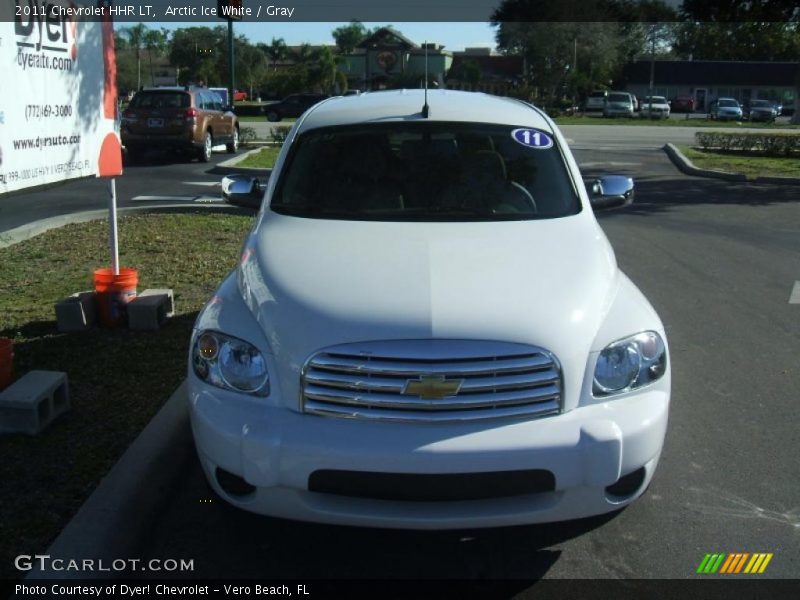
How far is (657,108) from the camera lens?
181 feet

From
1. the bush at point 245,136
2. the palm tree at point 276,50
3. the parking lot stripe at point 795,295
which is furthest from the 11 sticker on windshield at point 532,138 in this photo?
the palm tree at point 276,50

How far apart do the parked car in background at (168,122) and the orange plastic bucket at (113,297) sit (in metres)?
13.9

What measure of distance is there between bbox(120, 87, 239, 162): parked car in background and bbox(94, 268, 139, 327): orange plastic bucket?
13898 millimetres

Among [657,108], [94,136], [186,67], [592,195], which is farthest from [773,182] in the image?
[186,67]

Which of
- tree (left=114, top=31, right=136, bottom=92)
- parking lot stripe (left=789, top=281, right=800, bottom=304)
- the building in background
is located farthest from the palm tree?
parking lot stripe (left=789, top=281, right=800, bottom=304)

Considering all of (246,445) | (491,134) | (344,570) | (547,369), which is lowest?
(344,570)

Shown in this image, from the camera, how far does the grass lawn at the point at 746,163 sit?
1720cm

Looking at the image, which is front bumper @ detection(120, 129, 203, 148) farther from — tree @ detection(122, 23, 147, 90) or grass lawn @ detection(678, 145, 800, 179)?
tree @ detection(122, 23, 147, 90)

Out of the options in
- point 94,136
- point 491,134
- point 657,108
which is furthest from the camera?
point 657,108

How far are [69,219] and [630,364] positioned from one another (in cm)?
866

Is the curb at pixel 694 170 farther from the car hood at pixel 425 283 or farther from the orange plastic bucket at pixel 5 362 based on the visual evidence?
the orange plastic bucket at pixel 5 362

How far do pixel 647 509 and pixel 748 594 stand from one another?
2.22 ft

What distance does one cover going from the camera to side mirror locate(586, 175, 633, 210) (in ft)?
17.5

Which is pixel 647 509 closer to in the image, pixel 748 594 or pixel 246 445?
pixel 748 594
